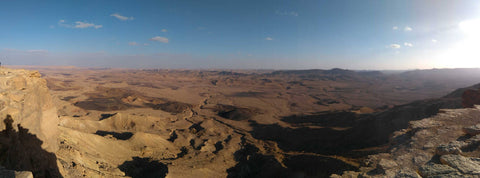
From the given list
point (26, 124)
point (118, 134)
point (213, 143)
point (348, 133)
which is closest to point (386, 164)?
point (26, 124)

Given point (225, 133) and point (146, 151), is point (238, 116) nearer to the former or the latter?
point (225, 133)

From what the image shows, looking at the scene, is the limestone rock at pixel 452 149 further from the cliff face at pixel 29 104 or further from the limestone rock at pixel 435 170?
the cliff face at pixel 29 104

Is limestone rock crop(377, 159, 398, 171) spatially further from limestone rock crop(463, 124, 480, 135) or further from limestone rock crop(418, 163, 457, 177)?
limestone rock crop(463, 124, 480, 135)

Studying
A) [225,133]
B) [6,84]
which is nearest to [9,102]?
[6,84]

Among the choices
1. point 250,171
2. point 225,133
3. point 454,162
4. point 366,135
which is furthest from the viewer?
point 225,133

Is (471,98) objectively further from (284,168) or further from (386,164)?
(386,164)
